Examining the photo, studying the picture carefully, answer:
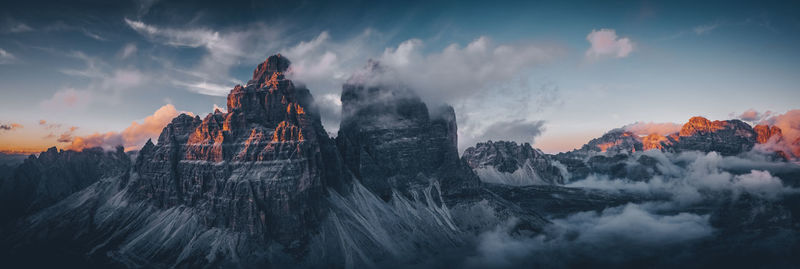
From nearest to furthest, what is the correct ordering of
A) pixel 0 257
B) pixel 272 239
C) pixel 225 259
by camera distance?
pixel 225 259 → pixel 272 239 → pixel 0 257

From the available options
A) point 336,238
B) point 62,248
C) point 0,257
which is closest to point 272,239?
point 336,238

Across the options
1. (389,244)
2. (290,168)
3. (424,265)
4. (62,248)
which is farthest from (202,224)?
(424,265)

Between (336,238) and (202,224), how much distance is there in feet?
241

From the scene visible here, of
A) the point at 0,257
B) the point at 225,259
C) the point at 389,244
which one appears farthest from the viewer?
the point at 389,244

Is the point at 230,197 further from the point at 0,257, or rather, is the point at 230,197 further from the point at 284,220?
the point at 0,257

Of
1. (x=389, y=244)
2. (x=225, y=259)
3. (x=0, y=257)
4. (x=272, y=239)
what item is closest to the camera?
(x=225, y=259)

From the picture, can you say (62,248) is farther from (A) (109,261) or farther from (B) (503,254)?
(B) (503,254)

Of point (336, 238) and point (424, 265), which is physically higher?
point (336, 238)

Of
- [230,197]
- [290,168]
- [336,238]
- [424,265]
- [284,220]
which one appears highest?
[290,168]

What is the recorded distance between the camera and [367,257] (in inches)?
6841

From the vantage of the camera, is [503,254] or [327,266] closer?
[327,266]

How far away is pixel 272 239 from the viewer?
166 meters

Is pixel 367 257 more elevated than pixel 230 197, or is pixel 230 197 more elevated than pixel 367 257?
pixel 230 197

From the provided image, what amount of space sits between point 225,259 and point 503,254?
153817 millimetres
